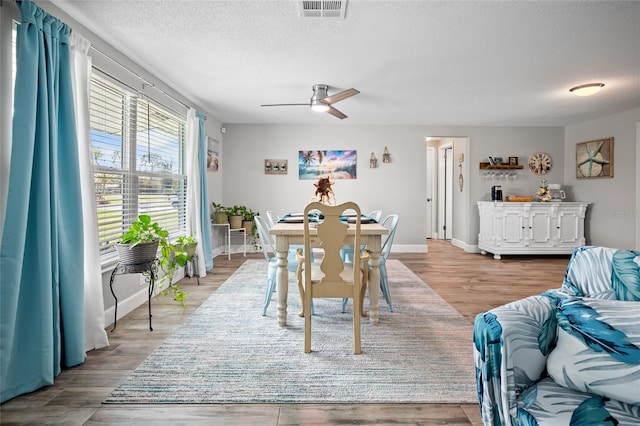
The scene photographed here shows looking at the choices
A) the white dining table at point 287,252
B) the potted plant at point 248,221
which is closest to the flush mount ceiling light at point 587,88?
the white dining table at point 287,252

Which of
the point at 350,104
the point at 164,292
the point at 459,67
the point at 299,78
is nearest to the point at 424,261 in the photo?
the point at 350,104

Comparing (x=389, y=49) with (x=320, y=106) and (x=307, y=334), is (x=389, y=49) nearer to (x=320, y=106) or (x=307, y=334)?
(x=320, y=106)

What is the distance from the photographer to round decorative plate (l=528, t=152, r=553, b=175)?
635 cm

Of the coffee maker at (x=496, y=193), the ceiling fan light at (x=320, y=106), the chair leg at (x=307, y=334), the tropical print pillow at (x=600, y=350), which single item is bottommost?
the chair leg at (x=307, y=334)

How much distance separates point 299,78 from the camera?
377cm

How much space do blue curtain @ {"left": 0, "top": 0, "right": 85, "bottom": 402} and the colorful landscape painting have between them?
4.36m

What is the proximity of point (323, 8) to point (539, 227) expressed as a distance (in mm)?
5297

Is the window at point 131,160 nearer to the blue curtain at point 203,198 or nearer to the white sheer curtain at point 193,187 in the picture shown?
the white sheer curtain at point 193,187

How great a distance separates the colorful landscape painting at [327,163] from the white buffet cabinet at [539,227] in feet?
8.49

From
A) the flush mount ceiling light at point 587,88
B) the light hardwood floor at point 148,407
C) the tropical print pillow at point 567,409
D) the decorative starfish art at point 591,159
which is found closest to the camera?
the tropical print pillow at point 567,409

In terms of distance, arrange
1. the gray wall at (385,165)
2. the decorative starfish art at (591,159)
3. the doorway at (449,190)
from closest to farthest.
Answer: the decorative starfish art at (591,159) < the gray wall at (385,165) < the doorway at (449,190)

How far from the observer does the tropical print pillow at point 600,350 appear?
1022 mm

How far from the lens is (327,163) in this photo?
20.8 ft

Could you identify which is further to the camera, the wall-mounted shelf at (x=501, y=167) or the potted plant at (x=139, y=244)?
the wall-mounted shelf at (x=501, y=167)
